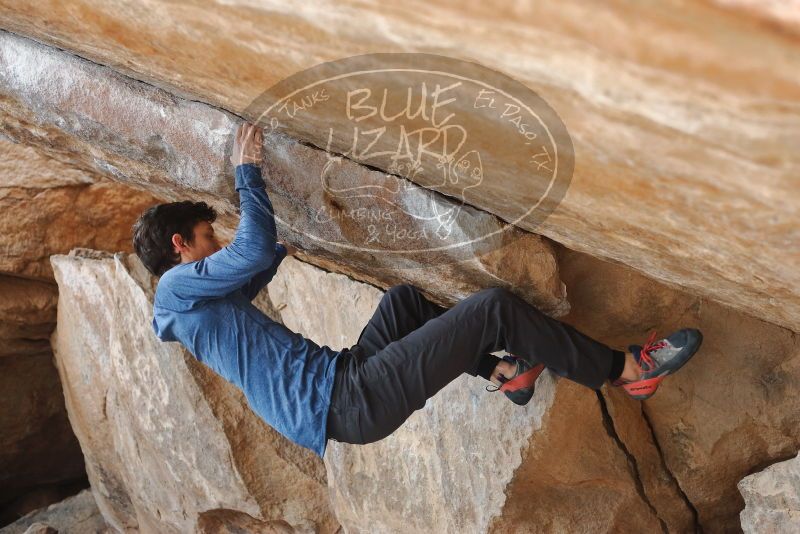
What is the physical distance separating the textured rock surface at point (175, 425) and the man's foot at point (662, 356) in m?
2.01

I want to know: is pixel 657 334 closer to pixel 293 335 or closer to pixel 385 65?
pixel 293 335

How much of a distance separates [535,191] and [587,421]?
1.22 metres

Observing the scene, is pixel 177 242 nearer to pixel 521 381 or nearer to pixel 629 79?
pixel 521 381

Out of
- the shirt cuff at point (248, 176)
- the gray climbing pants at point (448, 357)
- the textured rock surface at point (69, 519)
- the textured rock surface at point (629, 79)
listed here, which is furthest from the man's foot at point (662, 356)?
the textured rock surface at point (69, 519)

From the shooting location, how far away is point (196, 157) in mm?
3205

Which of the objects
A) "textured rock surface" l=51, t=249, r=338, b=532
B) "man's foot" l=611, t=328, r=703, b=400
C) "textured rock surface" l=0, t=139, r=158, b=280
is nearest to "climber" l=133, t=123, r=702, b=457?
"man's foot" l=611, t=328, r=703, b=400

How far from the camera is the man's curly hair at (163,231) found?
9.79 feet

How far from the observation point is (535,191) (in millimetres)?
2477

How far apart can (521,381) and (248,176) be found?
1.16 metres

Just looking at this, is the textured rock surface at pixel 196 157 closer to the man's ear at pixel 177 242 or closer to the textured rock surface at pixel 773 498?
the man's ear at pixel 177 242

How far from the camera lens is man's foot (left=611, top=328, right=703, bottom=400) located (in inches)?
114

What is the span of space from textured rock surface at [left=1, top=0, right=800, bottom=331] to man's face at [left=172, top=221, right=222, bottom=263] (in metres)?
0.50

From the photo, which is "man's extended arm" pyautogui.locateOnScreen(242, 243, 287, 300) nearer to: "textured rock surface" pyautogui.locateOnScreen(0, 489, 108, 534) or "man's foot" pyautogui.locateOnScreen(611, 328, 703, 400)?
"man's foot" pyautogui.locateOnScreen(611, 328, 703, 400)

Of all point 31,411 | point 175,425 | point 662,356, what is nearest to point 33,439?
point 31,411
